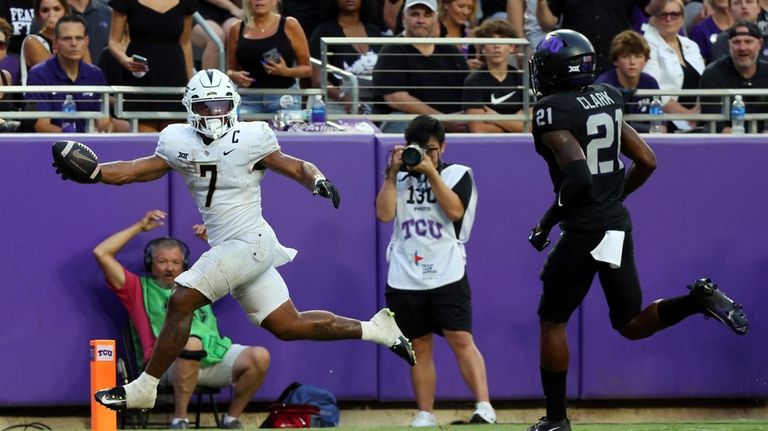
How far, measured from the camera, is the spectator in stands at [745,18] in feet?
39.1

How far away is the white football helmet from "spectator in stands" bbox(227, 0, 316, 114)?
267cm

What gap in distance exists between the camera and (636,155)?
302 inches

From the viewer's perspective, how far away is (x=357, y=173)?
10172 mm

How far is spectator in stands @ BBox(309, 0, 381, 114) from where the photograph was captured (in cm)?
1111

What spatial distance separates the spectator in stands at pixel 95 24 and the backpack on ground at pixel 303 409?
10.8 feet

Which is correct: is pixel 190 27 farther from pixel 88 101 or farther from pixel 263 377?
pixel 263 377

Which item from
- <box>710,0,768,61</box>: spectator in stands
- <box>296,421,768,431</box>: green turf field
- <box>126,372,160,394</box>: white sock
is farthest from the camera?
<box>710,0,768,61</box>: spectator in stands

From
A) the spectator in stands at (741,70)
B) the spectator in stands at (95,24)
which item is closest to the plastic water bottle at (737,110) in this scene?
the spectator in stands at (741,70)

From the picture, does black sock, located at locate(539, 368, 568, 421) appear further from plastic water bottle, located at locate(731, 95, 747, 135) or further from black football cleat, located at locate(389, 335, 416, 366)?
plastic water bottle, located at locate(731, 95, 747, 135)

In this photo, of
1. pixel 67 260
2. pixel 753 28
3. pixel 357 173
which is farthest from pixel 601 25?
pixel 67 260

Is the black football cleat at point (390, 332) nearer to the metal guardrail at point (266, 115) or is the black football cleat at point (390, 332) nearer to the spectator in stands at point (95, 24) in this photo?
the metal guardrail at point (266, 115)

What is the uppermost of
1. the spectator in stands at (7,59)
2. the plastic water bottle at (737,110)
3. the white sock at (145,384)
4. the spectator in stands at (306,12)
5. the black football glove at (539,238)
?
the spectator in stands at (306,12)

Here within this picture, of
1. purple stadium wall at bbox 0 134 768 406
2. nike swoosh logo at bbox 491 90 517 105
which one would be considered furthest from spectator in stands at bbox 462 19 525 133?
purple stadium wall at bbox 0 134 768 406

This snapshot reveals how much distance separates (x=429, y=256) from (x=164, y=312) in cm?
180
